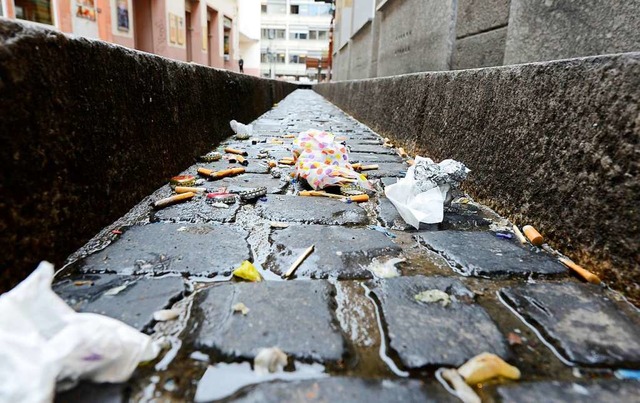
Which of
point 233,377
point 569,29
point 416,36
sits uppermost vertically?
point 416,36

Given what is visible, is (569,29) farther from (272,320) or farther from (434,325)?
(272,320)

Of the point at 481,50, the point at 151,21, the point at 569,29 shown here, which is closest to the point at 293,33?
the point at 151,21

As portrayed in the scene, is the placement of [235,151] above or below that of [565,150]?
below

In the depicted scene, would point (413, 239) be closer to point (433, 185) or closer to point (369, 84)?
point (433, 185)

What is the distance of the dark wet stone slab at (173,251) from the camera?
4.14ft

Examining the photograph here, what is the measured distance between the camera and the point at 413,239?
1611 mm

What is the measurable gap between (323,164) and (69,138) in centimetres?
141

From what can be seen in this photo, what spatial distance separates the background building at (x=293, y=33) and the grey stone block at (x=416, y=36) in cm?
4636

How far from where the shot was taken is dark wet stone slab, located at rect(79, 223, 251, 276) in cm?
126

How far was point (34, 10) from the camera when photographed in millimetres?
8719

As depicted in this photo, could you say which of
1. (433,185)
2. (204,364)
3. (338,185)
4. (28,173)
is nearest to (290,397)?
(204,364)

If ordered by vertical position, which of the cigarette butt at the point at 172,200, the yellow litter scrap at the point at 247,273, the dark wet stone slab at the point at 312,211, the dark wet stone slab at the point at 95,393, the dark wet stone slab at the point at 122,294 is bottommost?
the dark wet stone slab at the point at 95,393

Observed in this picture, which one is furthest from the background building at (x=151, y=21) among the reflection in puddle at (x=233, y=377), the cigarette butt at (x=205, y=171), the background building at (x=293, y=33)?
the background building at (x=293, y=33)

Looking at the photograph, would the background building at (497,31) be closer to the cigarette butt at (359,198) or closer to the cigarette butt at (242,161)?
the cigarette butt at (359,198)
